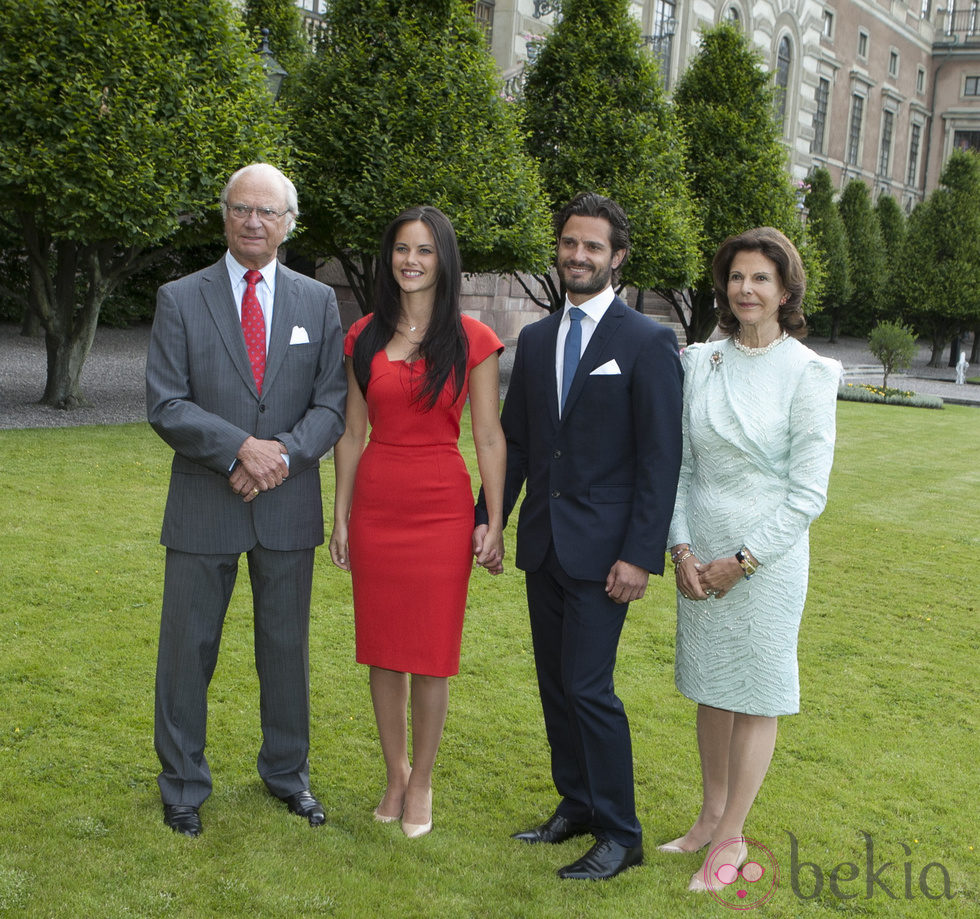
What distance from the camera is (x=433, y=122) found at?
1483 centimetres

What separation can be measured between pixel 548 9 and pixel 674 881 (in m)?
27.9

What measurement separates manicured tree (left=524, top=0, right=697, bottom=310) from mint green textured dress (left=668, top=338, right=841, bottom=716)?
15391 mm

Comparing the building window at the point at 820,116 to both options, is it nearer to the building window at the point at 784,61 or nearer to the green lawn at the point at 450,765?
the building window at the point at 784,61

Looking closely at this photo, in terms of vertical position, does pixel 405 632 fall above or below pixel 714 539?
below

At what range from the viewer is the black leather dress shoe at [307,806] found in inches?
166

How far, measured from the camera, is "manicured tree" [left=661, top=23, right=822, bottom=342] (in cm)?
2264

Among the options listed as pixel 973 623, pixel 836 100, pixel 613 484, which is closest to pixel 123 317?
pixel 973 623

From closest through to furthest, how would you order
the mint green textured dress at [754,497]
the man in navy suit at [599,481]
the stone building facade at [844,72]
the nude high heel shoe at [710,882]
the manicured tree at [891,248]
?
1. the mint green textured dress at [754,497]
2. the man in navy suit at [599,481]
3. the nude high heel shoe at [710,882]
4. the stone building facade at [844,72]
5. the manicured tree at [891,248]

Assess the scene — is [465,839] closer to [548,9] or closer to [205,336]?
[205,336]

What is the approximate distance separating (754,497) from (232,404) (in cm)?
193

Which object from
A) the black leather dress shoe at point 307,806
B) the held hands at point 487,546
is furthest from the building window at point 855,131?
the black leather dress shoe at point 307,806

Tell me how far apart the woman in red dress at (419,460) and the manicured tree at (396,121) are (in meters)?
11.0

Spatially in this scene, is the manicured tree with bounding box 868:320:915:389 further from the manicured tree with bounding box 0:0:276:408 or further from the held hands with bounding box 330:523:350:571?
the held hands with bounding box 330:523:350:571

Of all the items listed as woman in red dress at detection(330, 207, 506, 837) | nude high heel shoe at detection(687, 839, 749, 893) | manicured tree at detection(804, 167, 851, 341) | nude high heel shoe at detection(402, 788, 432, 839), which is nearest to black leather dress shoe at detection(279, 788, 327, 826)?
nude high heel shoe at detection(402, 788, 432, 839)
